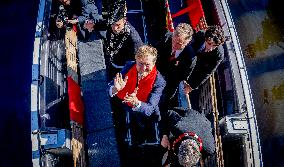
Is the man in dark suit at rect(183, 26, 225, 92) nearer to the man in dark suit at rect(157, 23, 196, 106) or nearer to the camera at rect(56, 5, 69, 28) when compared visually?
the man in dark suit at rect(157, 23, 196, 106)

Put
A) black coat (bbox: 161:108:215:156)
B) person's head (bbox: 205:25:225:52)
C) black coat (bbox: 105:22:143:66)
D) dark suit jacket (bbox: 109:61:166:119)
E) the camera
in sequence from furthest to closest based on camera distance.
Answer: the camera, black coat (bbox: 105:22:143:66), person's head (bbox: 205:25:225:52), dark suit jacket (bbox: 109:61:166:119), black coat (bbox: 161:108:215:156)

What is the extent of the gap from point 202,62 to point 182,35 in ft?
1.81

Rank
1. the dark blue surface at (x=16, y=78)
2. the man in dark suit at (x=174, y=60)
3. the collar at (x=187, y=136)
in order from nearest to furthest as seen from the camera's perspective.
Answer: the collar at (x=187, y=136) < the man in dark suit at (x=174, y=60) < the dark blue surface at (x=16, y=78)

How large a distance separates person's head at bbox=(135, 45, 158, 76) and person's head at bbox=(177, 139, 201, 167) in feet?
3.48

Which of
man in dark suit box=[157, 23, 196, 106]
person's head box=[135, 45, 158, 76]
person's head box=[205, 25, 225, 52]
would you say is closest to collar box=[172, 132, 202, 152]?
person's head box=[135, 45, 158, 76]

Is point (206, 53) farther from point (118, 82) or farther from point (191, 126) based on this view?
point (118, 82)

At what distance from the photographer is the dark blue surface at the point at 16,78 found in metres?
5.90

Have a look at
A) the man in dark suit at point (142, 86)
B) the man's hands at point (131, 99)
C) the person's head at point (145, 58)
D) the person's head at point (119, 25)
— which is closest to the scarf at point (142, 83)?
the man in dark suit at point (142, 86)

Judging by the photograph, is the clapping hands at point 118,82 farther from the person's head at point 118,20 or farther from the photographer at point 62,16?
the photographer at point 62,16

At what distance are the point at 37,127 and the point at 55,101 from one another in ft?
2.67

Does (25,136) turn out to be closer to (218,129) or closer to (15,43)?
(15,43)

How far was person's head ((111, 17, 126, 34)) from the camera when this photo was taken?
4.17 m

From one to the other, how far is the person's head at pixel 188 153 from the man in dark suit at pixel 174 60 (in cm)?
130

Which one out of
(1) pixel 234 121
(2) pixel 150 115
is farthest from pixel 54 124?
(1) pixel 234 121
